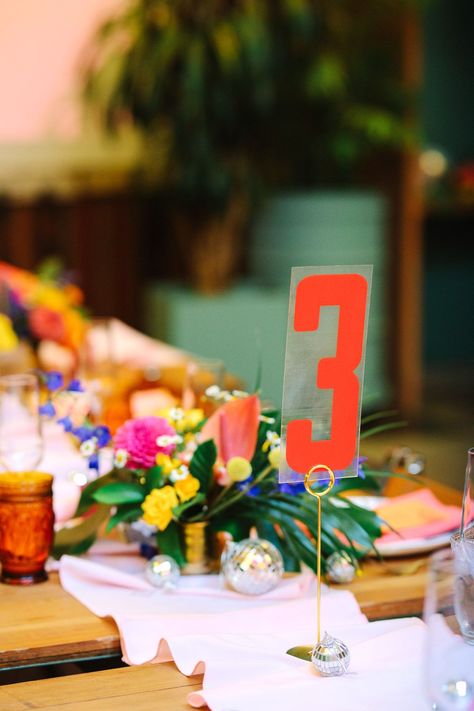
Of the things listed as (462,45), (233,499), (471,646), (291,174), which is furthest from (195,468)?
(462,45)

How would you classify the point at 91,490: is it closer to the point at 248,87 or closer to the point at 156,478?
the point at 156,478

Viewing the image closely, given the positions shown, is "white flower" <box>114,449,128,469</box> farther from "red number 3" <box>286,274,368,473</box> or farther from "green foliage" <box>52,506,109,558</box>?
"red number 3" <box>286,274,368,473</box>

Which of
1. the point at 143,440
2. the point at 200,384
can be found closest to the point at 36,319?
the point at 200,384

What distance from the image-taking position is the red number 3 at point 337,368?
3.54 ft

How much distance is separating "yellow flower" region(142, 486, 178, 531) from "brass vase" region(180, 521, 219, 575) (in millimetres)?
46

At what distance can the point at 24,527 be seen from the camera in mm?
1332

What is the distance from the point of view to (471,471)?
3.75ft

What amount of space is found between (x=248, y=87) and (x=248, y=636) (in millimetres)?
4018

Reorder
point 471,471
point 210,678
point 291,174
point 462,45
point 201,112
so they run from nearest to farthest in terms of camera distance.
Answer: point 210,678
point 471,471
point 201,112
point 291,174
point 462,45

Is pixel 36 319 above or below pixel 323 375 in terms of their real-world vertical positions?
below

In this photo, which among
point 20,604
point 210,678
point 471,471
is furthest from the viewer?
point 20,604

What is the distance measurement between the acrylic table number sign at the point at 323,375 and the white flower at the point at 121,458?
1.09ft

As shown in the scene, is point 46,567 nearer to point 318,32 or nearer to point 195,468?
point 195,468

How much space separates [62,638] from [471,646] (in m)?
0.54
